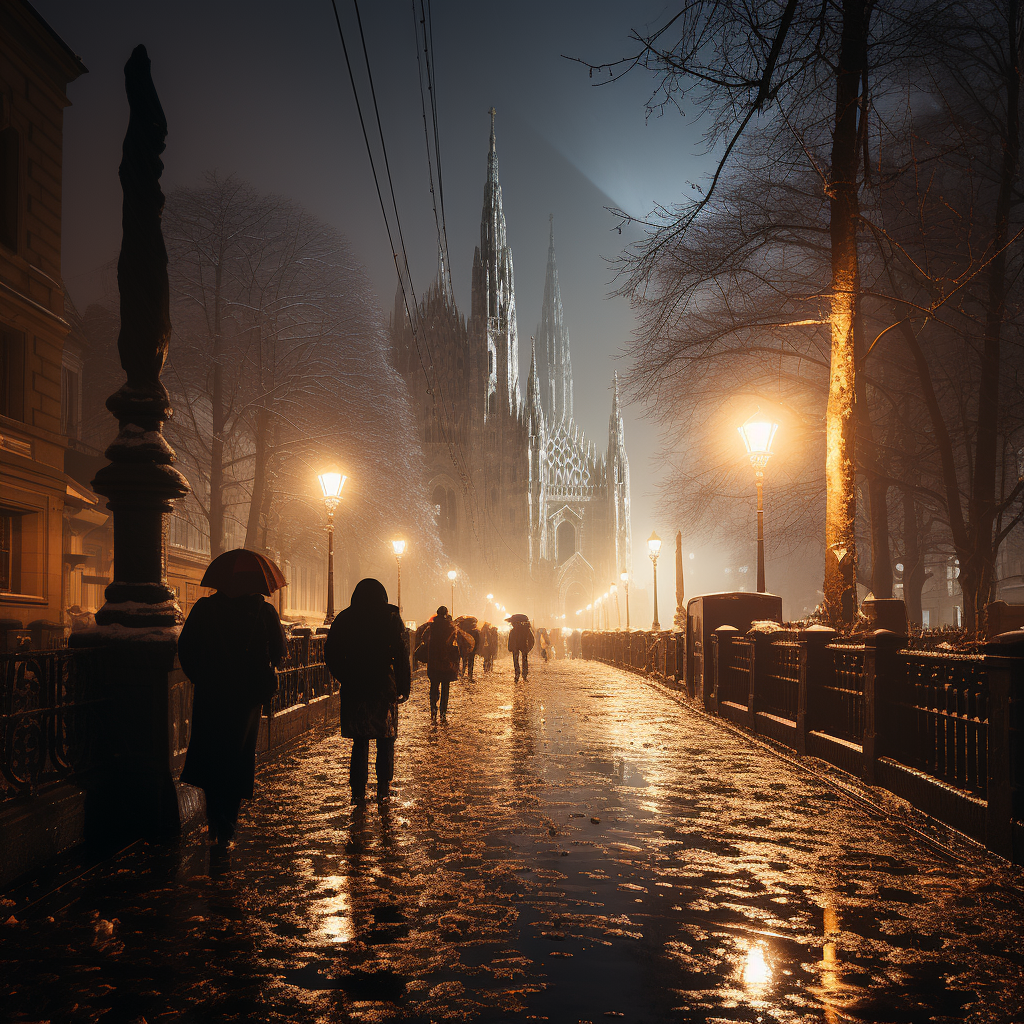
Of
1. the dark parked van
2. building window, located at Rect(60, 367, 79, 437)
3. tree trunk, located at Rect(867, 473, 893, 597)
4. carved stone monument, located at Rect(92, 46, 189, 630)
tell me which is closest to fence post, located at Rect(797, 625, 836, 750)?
the dark parked van

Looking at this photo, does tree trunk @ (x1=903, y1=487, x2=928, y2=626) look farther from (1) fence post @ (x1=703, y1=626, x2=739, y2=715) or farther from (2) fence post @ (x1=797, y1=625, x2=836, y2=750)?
(2) fence post @ (x1=797, y1=625, x2=836, y2=750)

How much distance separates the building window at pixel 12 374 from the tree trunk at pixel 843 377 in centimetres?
1363

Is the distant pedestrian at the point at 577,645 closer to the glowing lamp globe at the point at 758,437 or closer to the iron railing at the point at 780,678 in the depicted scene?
the glowing lamp globe at the point at 758,437

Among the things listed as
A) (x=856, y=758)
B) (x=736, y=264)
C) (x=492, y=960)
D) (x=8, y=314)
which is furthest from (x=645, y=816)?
(x=8, y=314)

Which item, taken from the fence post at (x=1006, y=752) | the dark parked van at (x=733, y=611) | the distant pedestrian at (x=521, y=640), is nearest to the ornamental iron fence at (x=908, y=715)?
the fence post at (x=1006, y=752)

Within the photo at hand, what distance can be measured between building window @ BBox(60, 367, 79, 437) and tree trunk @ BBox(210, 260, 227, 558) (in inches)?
139

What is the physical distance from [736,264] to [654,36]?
30.4 ft

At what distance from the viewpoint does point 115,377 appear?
2553 cm

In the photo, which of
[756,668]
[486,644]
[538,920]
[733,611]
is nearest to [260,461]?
[486,644]

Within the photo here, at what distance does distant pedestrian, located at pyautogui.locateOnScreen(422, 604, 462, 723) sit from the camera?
Result: 13758 mm

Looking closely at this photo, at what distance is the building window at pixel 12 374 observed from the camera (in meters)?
16.6

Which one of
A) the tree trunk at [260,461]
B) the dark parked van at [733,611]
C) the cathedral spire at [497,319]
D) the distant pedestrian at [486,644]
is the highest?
the cathedral spire at [497,319]

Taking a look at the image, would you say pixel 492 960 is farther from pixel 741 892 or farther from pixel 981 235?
pixel 981 235

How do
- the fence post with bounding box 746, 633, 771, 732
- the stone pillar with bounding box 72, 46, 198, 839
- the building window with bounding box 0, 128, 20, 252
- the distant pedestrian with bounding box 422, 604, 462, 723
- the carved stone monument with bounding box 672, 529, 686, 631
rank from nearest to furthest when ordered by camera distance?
the stone pillar with bounding box 72, 46, 198, 839, the fence post with bounding box 746, 633, 771, 732, the distant pedestrian with bounding box 422, 604, 462, 723, the building window with bounding box 0, 128, 20, 252, the carved stone monument with bounding box 672, 529, 686, 631
